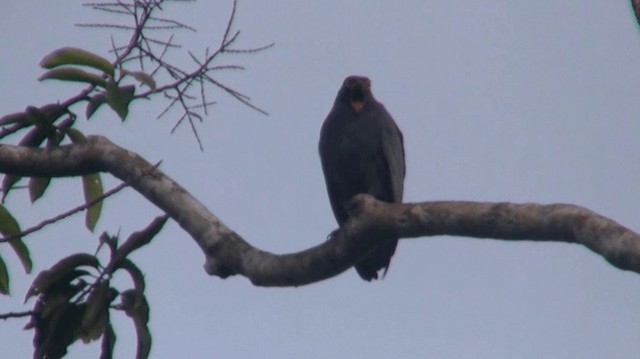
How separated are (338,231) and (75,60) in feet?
3.16

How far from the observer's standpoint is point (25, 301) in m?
3.50

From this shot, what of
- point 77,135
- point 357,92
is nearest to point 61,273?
point 77,135

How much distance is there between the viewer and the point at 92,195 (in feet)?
12.9

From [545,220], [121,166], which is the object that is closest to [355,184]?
[121,166]

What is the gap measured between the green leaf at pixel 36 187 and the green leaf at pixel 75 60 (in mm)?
411

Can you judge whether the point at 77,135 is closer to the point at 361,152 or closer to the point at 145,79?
the point at 145,79

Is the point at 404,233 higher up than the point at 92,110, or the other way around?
the point at 92,110

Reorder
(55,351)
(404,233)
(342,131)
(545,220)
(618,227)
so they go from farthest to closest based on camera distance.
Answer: (342,131)
(55,351)
(404,233)
(545,220)
(618,227)

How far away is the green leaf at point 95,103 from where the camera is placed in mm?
3611

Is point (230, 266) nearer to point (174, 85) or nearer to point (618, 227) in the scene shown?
point (174, 85)

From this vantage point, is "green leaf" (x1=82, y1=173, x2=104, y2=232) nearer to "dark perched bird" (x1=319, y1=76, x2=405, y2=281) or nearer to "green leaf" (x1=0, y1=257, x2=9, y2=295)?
"green leaf" (x1=0, y1=257, x2=9, y2=295)

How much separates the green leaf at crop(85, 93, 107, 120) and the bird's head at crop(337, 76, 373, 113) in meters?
2.20

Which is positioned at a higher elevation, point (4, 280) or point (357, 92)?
point (357, 92)

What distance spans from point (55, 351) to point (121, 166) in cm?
60
